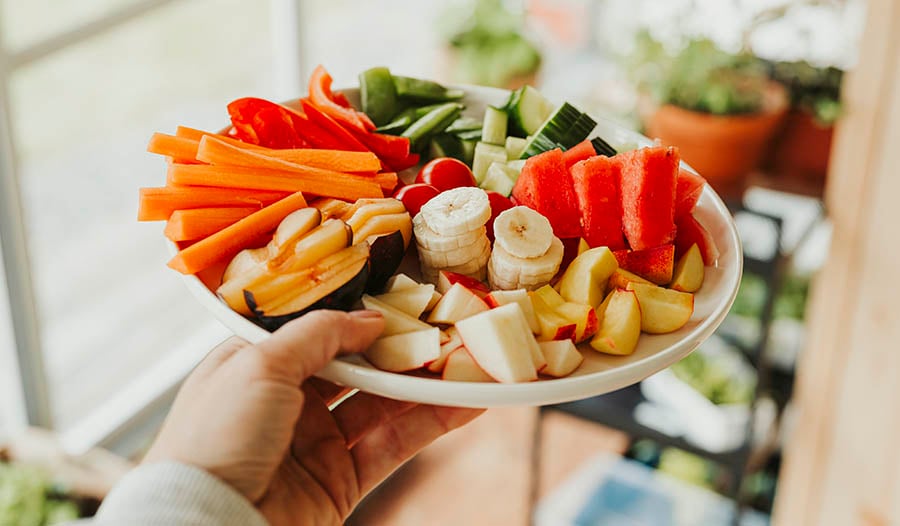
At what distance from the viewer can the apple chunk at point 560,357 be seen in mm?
997

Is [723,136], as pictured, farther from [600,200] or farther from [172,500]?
[172,500]

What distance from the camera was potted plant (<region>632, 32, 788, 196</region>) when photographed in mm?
2299

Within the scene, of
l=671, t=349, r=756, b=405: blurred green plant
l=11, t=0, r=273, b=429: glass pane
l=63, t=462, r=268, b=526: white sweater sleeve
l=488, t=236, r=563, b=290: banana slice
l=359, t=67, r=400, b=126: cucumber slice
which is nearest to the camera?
l=63, t=462, r=268, b=526: white sweater sleeve

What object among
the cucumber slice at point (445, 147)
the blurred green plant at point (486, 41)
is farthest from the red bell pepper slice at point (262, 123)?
the blurred green plant at point (486, 41)

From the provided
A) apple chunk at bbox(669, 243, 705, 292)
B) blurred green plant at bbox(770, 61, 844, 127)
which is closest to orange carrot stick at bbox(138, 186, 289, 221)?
apple chunk at bbox(669, 243, 705, 292)

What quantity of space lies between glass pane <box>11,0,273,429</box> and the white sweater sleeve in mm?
1749

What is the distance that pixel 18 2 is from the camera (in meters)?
2.12

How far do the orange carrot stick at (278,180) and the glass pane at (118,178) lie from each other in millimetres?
1504

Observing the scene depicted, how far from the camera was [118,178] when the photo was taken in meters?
2.85

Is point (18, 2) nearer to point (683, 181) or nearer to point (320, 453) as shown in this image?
point (320, 453)

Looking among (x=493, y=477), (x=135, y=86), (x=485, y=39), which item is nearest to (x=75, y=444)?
(x=135, y=86)

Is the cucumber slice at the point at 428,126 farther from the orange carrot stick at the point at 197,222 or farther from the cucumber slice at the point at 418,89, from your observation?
the orange carrot stick at the point at 197,222

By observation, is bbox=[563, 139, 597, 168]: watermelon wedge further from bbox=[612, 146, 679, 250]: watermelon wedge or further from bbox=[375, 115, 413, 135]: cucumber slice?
bbox=[375, 115, 413, 135]: cucumber slice

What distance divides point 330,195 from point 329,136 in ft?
0.45
